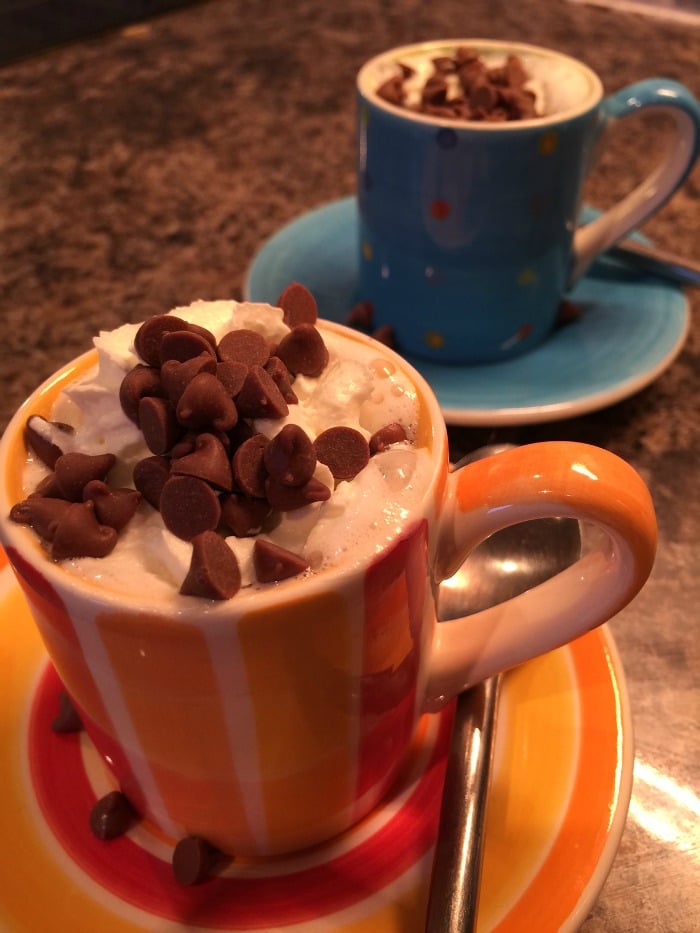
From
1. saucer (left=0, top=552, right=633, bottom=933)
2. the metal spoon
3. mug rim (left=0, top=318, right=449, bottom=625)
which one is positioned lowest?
saucer (left=0, top=552, right=633, bottom=933)

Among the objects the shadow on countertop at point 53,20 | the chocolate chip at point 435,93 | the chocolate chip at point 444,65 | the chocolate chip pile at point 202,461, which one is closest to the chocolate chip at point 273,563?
the chocolate chip pile at point 202,461

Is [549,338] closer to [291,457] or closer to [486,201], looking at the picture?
[486,201]

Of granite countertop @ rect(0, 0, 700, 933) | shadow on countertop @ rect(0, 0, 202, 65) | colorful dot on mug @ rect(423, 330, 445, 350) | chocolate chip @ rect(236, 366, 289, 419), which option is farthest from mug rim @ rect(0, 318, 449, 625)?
shadow on countertop @ rect(0, 0, 202, 65)

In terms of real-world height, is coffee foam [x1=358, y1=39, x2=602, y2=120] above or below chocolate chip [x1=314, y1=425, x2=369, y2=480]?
above

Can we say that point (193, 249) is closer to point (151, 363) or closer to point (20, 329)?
point (20, 329)

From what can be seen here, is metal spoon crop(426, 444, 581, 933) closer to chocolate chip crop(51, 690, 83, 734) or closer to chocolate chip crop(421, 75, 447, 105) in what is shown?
chocolate chip crop(51, 690, 83, 734)

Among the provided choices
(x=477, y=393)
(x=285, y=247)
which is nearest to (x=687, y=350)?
(x=477, y=393)
